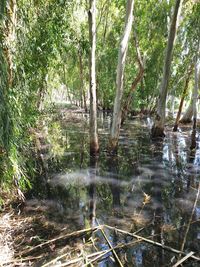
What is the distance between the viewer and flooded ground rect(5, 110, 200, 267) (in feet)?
14.7

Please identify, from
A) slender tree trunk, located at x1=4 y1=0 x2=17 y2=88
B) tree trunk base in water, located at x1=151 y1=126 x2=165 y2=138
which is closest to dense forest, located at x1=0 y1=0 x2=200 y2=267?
slender tree trunk, located at x1=4 y1=0 x2=17 y2=88

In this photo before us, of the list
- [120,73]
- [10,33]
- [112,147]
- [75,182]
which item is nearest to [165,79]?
[120,73]

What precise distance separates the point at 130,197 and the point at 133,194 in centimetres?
22

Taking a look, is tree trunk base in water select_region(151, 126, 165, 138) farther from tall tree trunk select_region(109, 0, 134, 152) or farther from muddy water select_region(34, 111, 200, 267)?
tall tree trunk select_region(109, 0, 134, 152)

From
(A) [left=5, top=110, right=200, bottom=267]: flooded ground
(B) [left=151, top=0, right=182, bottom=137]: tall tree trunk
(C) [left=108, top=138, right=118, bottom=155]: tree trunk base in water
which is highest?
(B) [left=151, top=0, right=182, bottom=137]: tall tree trunk

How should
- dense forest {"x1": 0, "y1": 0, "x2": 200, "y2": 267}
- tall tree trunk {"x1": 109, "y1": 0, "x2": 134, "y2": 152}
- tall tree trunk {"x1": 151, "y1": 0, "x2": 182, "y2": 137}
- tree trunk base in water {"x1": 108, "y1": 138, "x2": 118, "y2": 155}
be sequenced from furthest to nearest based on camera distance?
1. tall tree trunk {"x1": 151, "y1": 0, "x2": 182, "y2": 137}
2. tree trunk base in water {"x1": 108, "y1": 138, "x2": 118, "y2": 155}
3. tall tree trunk {"x1": 109, "y1": 0, "x2": 134, "y2": 152}
4. dense forest {"x1": 0, "y1": 0, "x2": 200, "y2": 267}

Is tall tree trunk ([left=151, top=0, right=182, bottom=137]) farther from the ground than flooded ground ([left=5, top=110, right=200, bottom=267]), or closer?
farther from the ground

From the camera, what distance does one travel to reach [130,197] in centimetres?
666

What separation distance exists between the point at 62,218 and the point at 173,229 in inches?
79.7

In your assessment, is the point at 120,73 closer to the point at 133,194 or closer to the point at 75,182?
the point at 75,182

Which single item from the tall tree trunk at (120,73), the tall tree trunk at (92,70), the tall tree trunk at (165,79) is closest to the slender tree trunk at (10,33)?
the tall tree trunk at (92,70)

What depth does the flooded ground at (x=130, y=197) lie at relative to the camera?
4.48m

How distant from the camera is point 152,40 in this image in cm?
1597

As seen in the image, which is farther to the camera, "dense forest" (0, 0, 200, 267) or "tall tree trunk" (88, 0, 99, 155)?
"tall tree trunk" (88, 0, 99, 155)
